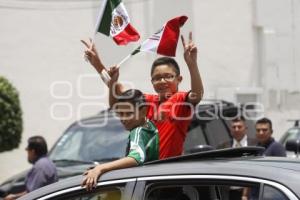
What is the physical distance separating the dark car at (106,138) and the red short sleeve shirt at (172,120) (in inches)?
157

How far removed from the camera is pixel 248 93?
19016mm

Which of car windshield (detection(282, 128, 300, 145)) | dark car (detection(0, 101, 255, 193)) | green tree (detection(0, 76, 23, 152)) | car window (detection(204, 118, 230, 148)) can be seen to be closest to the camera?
dark car (detection(0, 101, 255, 193))

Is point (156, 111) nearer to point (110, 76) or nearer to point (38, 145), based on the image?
point (110, 76)

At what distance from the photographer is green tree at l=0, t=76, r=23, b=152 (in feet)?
51.3

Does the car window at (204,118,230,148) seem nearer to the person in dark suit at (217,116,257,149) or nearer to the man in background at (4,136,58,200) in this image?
the person in dark suit at (217,116,257,149)

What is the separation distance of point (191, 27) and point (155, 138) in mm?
13951

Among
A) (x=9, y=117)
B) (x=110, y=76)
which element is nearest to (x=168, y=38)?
(x=110, y=76)

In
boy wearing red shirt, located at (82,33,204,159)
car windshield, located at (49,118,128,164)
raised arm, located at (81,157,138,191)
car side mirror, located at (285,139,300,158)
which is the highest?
boy wearing red shirt, located at (82,33,204,159)

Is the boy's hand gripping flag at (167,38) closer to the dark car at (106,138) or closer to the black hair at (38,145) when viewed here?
the black hair at (38,145)

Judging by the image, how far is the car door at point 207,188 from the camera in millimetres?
3605

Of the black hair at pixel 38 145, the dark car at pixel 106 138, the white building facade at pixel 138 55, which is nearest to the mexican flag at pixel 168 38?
the black hair at pixel 38 145

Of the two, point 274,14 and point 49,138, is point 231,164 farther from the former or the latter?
point 274,14

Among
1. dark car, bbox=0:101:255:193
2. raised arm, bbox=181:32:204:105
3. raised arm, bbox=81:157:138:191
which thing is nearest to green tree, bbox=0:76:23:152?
dark car, bbox=0:101:255:193

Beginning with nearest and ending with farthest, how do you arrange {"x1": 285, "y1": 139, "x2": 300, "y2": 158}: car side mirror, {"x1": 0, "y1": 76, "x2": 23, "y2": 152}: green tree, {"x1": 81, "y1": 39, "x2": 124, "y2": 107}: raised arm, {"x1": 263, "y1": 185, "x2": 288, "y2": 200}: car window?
{"x1": 263, "y1": 185, "x2": 288, "y2": 200}: car window
{"x1": 81, "y1": 39, "x2": 124, "y2": 107}: raised arm
{"x1": 285, "y1": 139, "x2": 300, "y2": 158}: car side mirror
{"x1": 0, "y1": 76, "x2": 23, "y2": 152}: green tree
